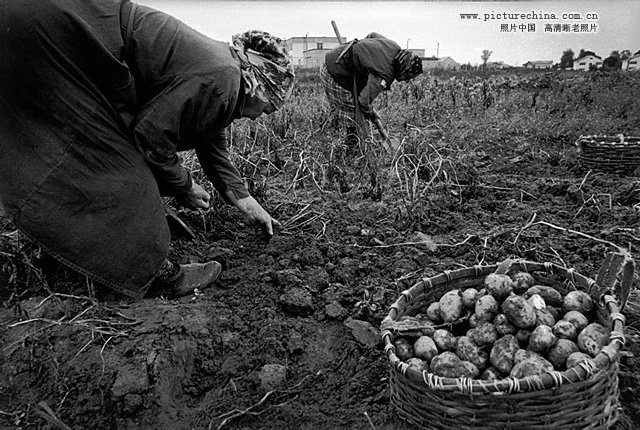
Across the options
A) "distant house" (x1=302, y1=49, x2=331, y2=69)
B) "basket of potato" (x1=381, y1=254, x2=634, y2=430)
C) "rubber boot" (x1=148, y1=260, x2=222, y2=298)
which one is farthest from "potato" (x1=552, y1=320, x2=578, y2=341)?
"distant house" (x1=302, y1=49, x2=331, y2=69)

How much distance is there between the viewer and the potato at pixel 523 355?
4.63ft

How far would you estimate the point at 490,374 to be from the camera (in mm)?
1426

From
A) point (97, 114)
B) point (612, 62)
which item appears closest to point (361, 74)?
point (97, 114)

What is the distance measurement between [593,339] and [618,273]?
266mm

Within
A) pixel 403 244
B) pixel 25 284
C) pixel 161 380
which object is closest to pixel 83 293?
pixel 25 284

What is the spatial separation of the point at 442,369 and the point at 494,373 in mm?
146

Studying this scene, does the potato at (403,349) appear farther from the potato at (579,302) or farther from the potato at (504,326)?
the potato at (579,302)

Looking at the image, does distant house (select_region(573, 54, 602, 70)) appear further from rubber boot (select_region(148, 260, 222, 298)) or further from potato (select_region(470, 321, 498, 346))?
potato (select_region(470, 321, 498, 346))

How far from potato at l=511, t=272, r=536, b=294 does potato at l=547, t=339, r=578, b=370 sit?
28 cm

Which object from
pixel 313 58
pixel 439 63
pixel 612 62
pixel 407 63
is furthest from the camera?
pixel 439 63

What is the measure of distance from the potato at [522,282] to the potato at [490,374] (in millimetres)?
328

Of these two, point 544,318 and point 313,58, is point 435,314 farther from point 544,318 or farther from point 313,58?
point 313,58

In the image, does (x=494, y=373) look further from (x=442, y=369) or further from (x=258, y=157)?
(x=258, y=157)

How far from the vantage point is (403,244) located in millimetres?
2570
